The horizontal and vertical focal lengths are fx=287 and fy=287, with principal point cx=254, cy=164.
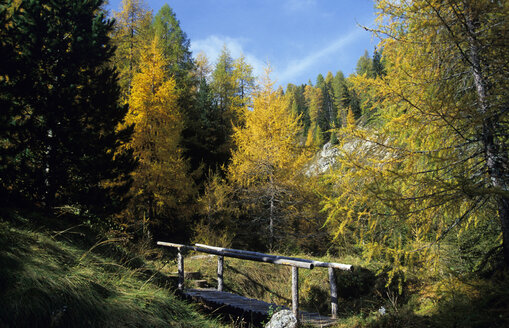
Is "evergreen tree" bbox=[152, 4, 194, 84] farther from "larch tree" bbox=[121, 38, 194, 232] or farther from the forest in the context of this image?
"larch tree" bbox=[121, 38, 194, 232]

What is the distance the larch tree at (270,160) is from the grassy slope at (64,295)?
1028 centimetres

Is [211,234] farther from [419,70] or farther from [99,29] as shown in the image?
[419,70]

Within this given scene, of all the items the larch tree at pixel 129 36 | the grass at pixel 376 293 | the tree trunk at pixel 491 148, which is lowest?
the grass at pixel 376 293

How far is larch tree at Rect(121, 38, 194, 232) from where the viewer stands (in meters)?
13.0

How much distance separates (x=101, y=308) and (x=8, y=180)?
235 inches

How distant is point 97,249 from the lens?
6027 mm

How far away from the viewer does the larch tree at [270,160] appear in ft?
47.0

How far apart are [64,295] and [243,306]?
4.07 metres

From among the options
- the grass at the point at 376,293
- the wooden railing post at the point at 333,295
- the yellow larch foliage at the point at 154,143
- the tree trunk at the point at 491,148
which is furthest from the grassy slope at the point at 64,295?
the yellow larch foliage at the point at 154,143

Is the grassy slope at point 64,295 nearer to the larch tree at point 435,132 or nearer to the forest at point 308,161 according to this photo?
the forest at point 308,161

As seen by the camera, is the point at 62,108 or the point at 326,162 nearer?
the point at 62,108

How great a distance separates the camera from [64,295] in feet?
9.52

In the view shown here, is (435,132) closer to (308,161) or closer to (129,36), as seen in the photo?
(308,161)

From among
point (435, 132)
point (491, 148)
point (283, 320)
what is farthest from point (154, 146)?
point (491, 148)
